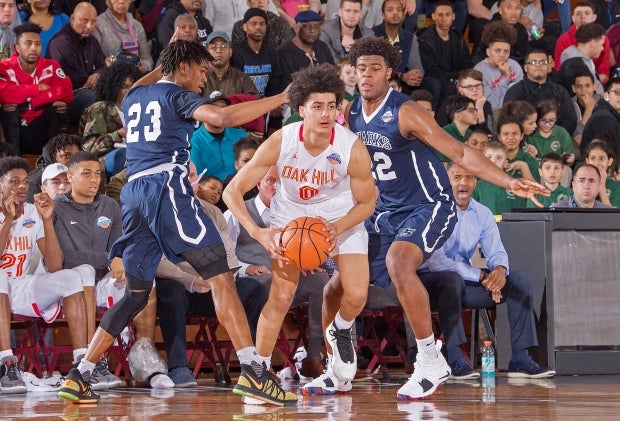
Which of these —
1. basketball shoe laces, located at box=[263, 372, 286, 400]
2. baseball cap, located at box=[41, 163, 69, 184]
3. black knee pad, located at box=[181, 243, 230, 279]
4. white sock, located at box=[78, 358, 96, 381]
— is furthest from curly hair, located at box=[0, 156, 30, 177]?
basketball shoe laces, located at box=[263, 372, 286, 400]

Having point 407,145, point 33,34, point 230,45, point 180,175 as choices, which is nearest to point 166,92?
point 180,175

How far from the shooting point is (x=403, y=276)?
283 inches

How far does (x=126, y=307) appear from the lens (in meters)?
6.97

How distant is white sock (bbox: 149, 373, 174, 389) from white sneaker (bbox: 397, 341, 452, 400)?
2006mm

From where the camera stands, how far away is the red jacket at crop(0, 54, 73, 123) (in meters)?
10.5

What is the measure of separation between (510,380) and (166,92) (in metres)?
3.50

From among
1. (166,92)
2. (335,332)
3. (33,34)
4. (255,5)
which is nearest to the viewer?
(166,92)

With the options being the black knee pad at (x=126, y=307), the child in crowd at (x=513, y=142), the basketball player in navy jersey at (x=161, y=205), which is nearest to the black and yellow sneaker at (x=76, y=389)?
the basketball player in navy jersey at (x=161, y=205)

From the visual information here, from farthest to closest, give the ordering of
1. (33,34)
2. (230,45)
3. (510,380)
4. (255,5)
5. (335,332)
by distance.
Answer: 1. (255,5)
2. (230,45)
3. (33,34)
4. (510,380)
5. (335,332)

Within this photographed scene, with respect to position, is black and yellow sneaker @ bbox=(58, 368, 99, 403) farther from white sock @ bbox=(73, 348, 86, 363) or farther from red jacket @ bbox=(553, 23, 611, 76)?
red jacket @ bbox=(553, 23, 611, 76)

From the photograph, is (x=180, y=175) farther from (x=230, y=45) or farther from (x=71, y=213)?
(x=230, y=45)

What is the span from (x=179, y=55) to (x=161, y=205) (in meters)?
0.94

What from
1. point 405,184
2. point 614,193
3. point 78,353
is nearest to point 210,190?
point 78,353

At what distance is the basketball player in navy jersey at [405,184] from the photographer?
7.22 m
